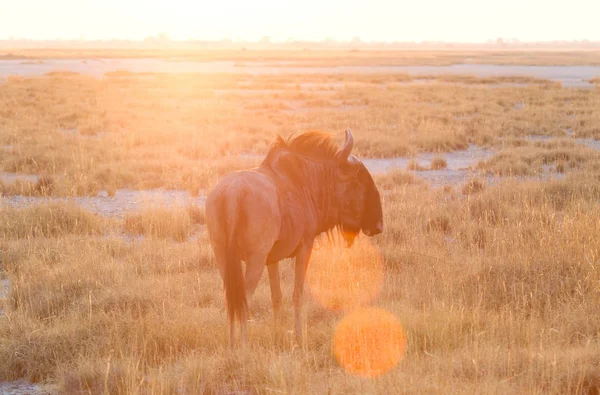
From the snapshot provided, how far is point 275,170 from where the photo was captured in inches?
199

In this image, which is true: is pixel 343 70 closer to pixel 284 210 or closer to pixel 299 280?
pixel 299 280

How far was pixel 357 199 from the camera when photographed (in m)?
5.43

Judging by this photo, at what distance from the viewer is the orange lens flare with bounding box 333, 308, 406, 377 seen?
4.60 m

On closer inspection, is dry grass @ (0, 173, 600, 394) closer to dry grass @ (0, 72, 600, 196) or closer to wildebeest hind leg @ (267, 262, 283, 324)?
wildebeest hind leg @ (267, 262, 283, 324)

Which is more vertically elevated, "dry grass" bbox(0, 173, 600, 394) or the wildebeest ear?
the wildebeest ear

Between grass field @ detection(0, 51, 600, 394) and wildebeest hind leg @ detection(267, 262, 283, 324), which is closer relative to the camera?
grass field @ detection(0, 51, 600, 394)

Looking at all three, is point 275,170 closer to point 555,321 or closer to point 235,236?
point 235,236

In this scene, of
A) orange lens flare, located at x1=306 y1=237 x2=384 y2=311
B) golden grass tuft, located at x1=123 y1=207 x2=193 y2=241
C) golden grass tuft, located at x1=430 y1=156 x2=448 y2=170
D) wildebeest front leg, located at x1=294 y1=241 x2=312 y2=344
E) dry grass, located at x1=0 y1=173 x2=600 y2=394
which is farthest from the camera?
golden grass tuft, located at x1=430 y1=156 x2=448 y2=170

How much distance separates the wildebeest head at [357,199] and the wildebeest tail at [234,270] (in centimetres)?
122

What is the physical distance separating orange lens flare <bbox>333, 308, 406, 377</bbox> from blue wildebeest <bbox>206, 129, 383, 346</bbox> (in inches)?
16.8

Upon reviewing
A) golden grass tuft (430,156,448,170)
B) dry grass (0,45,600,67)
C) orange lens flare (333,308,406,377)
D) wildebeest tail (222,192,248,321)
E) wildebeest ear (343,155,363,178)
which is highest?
dry grass (0,45,600,67)

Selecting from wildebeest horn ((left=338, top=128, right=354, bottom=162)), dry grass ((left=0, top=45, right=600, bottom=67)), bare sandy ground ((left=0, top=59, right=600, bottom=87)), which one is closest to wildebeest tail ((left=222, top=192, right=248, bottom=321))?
wildebeest horn ((left=338, top=128, right=354, bottom=162))

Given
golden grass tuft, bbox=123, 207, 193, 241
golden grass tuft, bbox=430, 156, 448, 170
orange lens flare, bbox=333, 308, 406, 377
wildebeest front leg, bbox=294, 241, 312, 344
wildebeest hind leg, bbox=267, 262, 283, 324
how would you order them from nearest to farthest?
orange lens flare, bbox=333, 308, 406, 377 < wildebeest front leg, bbox=294, 241, 312, 344 < wildebeest hind leg, bbox=267, 262, 283, 324 < golden grass tuft, bbox=123, 207, 193, 241 < golden grass tuft, bbox=430, 156, 448, 170

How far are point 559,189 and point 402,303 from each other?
5850 mm
